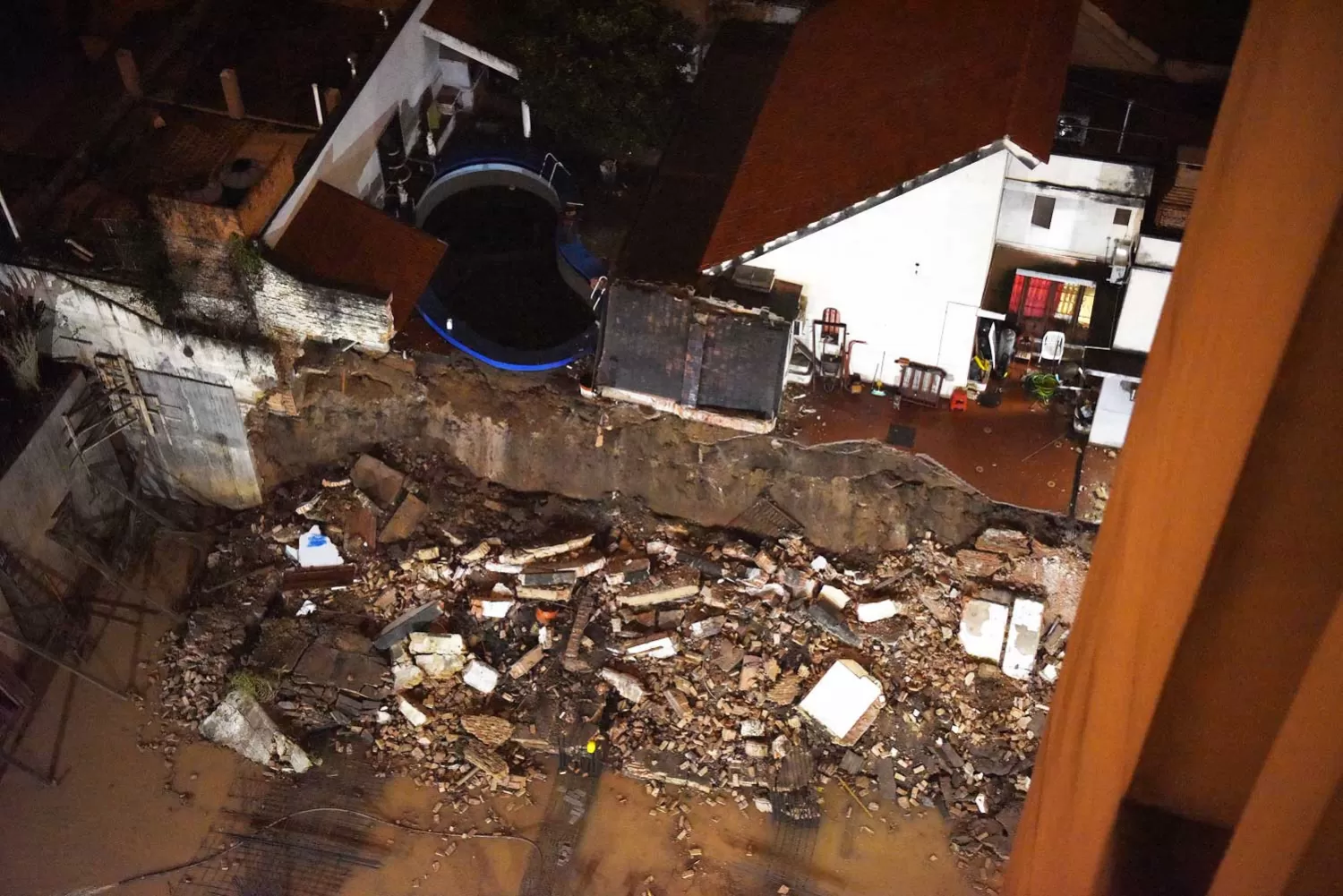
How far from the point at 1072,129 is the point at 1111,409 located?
176 inches

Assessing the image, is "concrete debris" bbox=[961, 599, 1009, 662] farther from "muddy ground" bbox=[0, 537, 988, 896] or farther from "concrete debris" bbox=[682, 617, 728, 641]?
"concrete debris" bbox=[682, 617, 728, 641]

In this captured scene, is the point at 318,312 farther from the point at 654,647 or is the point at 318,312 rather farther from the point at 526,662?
the point at 654,647

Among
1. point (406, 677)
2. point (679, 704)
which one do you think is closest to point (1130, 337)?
point (679, 704)

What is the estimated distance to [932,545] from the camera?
18438 mm

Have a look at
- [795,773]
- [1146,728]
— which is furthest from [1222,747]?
[795,773]

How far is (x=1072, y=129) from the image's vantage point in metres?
17.5

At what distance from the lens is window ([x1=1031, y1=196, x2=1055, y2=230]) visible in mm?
17594

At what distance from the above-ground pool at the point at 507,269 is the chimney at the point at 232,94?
3.63 metres

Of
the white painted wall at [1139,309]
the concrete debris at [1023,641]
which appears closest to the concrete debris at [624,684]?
the concrete debris at [1023,641]

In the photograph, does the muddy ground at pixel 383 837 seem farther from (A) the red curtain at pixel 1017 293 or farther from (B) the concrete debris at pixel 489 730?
(A) the red curtain at pixel 1017 293

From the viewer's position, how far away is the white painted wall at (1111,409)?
57.1ft

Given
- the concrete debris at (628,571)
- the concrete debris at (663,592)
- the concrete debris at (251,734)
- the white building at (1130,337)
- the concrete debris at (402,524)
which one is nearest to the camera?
the white building at (1130,337)

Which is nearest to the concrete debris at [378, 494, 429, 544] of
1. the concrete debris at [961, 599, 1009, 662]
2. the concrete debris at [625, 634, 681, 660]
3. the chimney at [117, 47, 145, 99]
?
the concrete debris at [625, 634, 681, 660]

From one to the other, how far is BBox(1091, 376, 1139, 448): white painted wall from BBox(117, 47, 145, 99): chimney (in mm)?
17094
